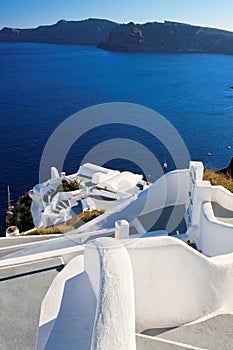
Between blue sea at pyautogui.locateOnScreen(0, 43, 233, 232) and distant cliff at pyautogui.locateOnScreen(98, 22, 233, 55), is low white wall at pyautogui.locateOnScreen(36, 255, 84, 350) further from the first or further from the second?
distant cliff at pyautogui.locateOnScreen(98, 22, 233, 55)

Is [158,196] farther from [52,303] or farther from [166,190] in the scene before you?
[52,303]

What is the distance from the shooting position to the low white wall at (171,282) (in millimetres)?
5781

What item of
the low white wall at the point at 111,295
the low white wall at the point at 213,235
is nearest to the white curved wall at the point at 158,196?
the low white wall at the point at 213,235

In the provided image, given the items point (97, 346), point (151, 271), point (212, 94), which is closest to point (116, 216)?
point (151, 271)

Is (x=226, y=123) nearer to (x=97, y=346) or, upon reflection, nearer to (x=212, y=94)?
(x=212, y=94)

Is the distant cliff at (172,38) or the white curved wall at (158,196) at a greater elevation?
the distant cliff at (172,38)

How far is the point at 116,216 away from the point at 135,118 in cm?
4011

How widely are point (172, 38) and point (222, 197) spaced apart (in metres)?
173

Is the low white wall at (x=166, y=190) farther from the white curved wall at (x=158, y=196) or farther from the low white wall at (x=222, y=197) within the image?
the low white wall at (x=222, y=197)

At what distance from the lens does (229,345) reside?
5773 millimetres

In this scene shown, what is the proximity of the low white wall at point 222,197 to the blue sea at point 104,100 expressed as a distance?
24.2m

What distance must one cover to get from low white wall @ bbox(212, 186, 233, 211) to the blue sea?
954 inches

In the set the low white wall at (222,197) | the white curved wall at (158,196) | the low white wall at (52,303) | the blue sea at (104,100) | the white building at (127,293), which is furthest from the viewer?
the blue sea at (104,100)

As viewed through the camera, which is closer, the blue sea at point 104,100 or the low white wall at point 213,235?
the low white wall at point 213,235
